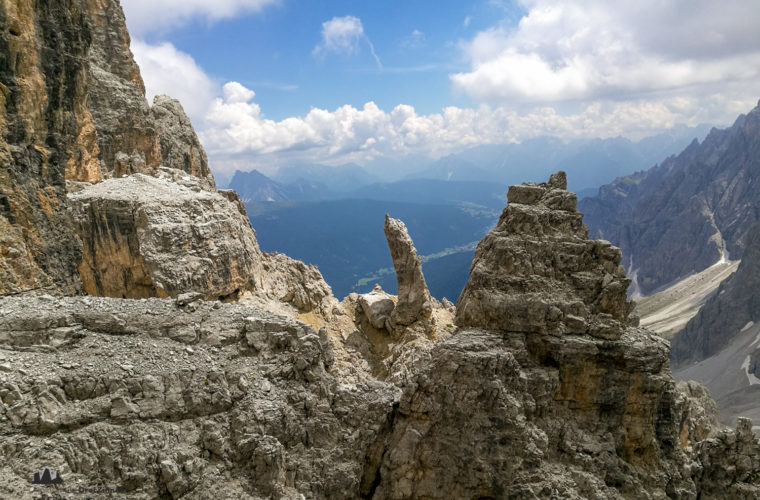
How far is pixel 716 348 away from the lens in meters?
111

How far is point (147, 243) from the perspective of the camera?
89.1 feet

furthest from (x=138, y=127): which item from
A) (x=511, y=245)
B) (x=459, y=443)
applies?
(x=459, y=443)

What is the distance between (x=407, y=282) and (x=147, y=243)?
55.1ft

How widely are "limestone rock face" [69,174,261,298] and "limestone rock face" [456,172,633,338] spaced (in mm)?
16948

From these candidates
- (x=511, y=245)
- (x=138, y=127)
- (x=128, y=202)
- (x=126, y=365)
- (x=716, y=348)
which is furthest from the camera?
(x=716, y=348)

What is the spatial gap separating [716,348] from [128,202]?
13254cm

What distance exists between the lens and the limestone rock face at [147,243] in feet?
88.8

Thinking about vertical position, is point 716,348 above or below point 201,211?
below

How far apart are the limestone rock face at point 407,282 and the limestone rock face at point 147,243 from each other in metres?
11.5

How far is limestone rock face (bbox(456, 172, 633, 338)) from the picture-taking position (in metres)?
19.0

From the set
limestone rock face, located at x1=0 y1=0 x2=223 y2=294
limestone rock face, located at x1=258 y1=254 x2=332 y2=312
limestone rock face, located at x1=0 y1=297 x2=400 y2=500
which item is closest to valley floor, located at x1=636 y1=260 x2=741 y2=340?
limestone rock face, located at x1=258 y1=254 x2=332 y2=312

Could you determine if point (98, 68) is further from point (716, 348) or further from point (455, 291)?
point (716, 348)

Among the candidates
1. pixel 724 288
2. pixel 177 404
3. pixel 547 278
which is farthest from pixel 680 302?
pixel 177 404

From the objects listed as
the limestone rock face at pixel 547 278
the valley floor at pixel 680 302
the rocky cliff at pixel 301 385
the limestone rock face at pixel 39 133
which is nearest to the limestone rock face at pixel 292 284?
the limestone rock face at pixel 39 133
